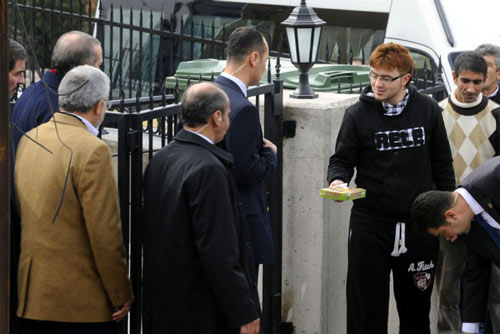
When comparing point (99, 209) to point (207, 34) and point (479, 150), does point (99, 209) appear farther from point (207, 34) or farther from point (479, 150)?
point (207, 34)

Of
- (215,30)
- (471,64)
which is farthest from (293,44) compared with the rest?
(215,30)

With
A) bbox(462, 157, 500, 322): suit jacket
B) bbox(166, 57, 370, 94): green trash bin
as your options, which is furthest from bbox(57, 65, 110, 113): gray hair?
bbox(166, 57, 370, 94): green trash bin

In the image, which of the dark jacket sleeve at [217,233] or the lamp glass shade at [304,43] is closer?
the dark jacket sleeve at [217,233]

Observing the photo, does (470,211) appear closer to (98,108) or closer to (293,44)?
(293,44)

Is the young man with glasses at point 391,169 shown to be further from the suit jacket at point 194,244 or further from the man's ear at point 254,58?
the suit jacket at point 194,244

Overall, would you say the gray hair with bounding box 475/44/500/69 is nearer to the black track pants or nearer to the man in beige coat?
the black track pants

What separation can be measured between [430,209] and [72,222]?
1.69m

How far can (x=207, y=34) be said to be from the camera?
9.93 meters

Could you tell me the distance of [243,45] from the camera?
488 centimetres

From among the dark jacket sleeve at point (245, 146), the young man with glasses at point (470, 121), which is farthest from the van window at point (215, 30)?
the dark jacket sleeve at point (245, 146)

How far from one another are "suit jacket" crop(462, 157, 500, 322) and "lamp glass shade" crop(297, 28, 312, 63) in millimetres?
1383

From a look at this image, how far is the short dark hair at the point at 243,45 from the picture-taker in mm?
4887

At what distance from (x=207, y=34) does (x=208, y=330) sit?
5911 mm

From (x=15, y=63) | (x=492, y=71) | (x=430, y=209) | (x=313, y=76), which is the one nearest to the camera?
(x=430, y=209)
